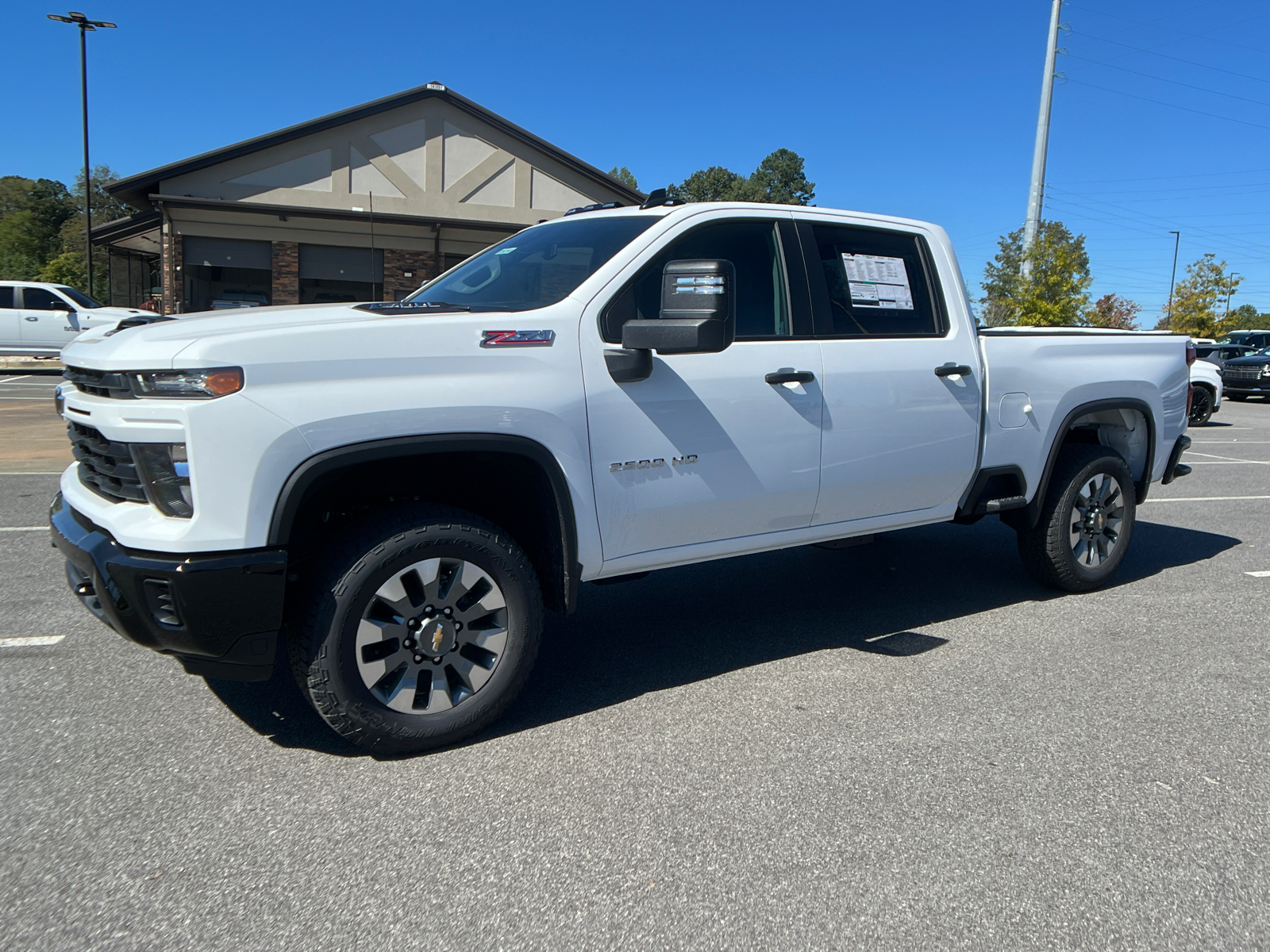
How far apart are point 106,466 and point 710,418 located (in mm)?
2170

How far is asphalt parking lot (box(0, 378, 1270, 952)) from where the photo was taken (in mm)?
2479

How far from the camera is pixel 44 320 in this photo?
70.1 feet

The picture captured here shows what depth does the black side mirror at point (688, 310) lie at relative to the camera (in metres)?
3.41

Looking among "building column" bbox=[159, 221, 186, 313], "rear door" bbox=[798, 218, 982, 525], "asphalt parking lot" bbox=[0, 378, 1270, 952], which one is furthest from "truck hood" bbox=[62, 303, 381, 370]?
"building column" bbox=[159, 221, 186, 313]

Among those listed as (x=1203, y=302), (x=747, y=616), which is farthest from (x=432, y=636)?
(x=1203, y=302)

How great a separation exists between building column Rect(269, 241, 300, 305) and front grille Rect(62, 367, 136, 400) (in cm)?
2445

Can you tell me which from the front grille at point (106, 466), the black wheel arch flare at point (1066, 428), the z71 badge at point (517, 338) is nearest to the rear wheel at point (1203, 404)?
the black wheel arch flare at point (1066, 428)

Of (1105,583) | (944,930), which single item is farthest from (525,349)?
(1105,583)

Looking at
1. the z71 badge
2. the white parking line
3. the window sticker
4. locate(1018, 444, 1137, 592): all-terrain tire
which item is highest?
the window sticker

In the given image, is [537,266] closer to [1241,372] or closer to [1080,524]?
[1080,524]

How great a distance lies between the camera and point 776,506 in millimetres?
4109

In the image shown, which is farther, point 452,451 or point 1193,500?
point 1193,500

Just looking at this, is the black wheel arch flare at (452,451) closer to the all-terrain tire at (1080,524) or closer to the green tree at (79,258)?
the all-terrain tire at (1080,524)

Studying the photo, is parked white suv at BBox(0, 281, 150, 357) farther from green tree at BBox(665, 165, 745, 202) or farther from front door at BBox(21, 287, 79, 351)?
green tree at BBox(665, 165, 745, 202)
